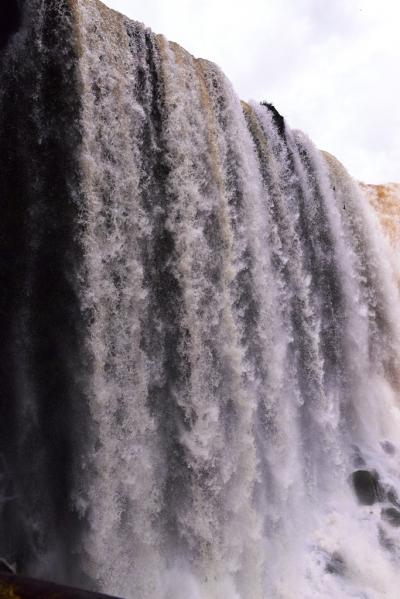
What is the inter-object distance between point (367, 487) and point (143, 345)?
4235 millimetres

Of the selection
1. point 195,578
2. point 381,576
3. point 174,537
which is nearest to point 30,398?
point 174,537

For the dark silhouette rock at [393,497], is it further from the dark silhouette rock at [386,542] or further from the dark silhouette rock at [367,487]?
the dark silhouette rock at [386,542]

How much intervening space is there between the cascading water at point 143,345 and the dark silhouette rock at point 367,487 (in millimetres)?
263

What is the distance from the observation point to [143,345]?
482 centimetres

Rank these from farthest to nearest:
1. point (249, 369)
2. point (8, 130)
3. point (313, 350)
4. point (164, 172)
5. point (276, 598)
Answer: point (313, 350)
point (249, 369)
point (164, 172)
point (276, 598)
point (8, 130)

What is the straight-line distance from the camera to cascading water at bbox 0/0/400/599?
434cm

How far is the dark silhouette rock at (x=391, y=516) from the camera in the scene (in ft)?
20.5

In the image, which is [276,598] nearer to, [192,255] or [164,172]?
[192,255]

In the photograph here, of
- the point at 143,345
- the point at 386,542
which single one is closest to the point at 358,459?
the point at 386,542

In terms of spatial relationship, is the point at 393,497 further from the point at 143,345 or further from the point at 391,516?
the point at 143,345

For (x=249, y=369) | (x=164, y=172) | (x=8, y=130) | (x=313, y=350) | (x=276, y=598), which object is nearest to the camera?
(x=8, y=130)

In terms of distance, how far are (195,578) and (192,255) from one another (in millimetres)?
3209

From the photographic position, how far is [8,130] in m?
4.31

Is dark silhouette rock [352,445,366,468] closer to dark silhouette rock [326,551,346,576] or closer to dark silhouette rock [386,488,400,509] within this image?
dark silhouette rock [386,488,400,509]
